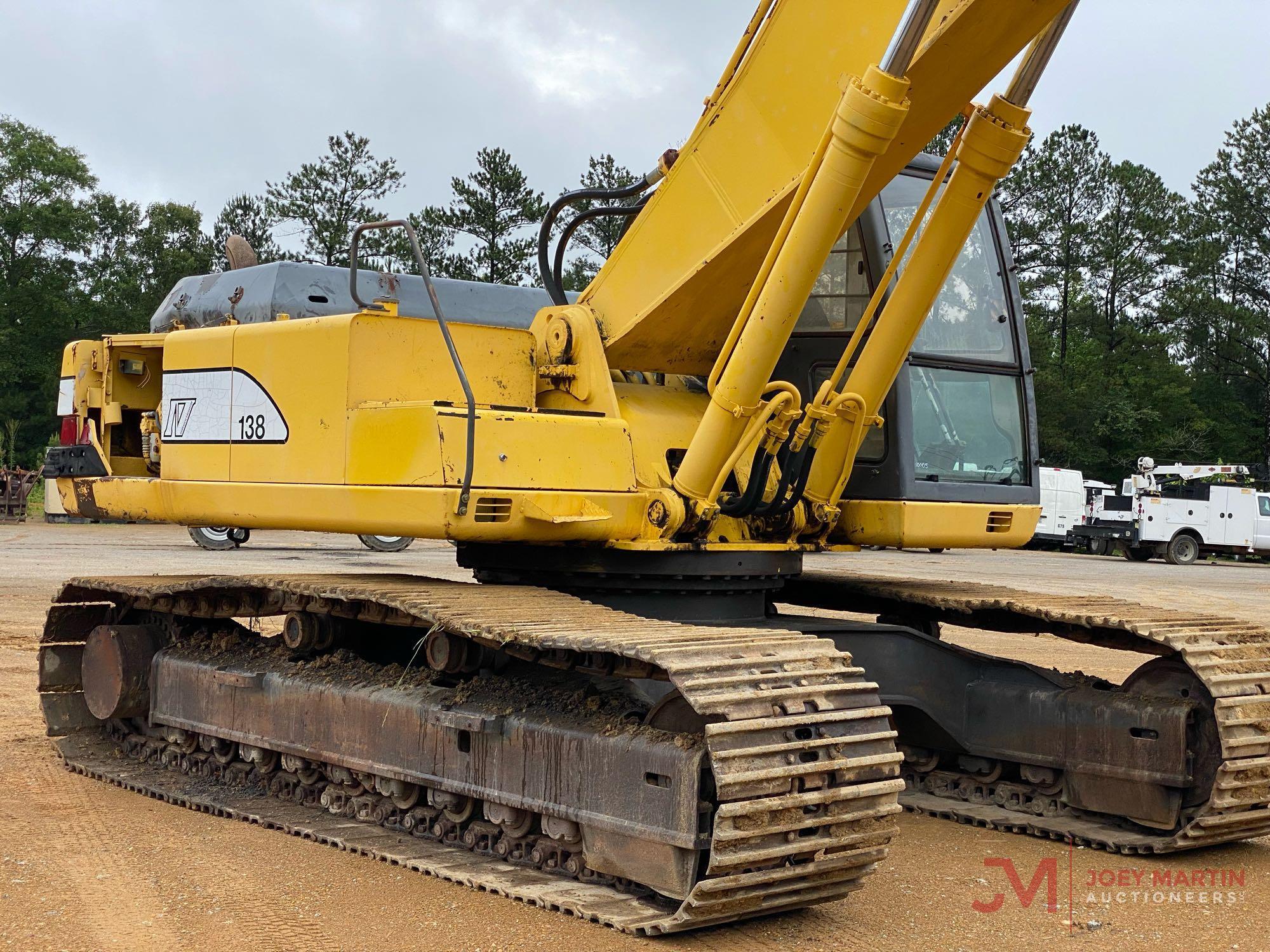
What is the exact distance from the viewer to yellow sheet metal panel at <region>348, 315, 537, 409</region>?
6.42m

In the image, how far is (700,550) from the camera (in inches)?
249

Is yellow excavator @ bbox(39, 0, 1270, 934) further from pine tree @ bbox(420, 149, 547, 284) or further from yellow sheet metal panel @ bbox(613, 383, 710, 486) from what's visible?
pine tree @ bbox(420, 149, 547, 284)

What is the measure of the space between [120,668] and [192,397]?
1.72 m

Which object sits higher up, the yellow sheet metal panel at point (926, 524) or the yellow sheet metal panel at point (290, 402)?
the yellow sheet metal panel at point (290, 402)

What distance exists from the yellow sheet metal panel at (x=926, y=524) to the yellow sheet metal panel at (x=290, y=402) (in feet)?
8.19

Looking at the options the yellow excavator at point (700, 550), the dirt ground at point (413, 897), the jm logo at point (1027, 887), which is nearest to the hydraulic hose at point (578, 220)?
the yellow excavator at point (700, 550)

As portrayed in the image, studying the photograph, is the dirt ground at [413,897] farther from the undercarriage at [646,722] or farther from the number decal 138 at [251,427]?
the number decal 138 at [251,427]

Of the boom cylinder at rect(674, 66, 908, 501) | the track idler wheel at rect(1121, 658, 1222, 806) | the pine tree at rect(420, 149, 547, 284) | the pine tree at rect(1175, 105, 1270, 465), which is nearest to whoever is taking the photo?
the boom cylinder at rect(674, 66, 908, 501)

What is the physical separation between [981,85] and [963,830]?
347cm

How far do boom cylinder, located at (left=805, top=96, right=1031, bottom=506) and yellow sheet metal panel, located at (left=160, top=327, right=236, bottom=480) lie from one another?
3.01 meters

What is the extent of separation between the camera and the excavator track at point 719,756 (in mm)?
4645

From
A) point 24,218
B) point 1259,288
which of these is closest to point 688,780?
point 24,218

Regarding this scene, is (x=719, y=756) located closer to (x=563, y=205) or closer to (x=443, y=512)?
(x=443, y=512)

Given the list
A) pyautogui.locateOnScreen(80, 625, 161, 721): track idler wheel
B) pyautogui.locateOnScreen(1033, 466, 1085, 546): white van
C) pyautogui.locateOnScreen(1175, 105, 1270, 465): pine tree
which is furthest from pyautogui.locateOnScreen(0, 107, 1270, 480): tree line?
pyautogui.locateOnScreen(80, 625, 161, 721): track idler wheel
